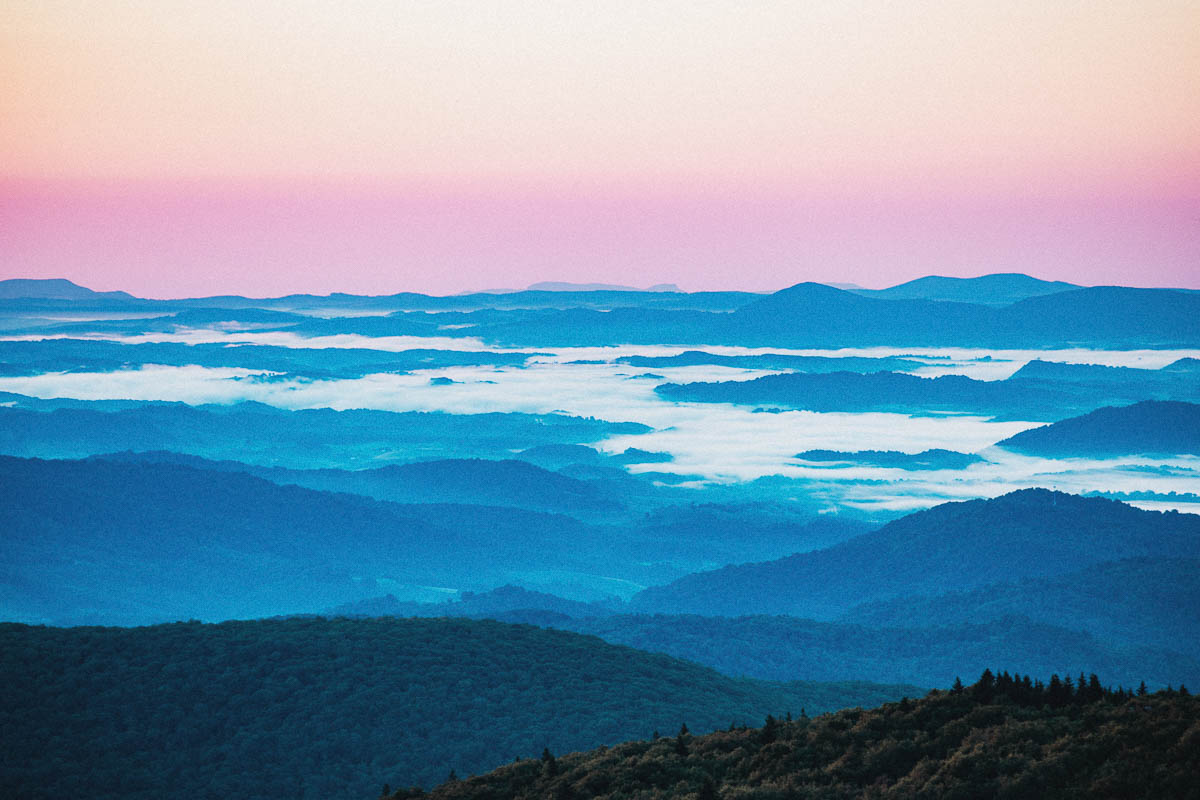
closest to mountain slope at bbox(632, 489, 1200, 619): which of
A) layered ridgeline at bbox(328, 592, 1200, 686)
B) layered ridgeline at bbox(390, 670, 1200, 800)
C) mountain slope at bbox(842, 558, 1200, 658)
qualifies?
mountain slope at bbox(842, 558, 1200, 658)

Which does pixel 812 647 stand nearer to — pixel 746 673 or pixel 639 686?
pixel 746 673

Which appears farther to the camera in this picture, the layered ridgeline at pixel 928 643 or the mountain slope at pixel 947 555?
the mountain slope at pixel 947 555

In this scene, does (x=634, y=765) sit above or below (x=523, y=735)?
above

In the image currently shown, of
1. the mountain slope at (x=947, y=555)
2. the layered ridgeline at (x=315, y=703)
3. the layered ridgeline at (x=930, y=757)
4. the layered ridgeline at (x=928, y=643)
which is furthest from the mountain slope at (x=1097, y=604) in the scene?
the layered ridgeline at (x=930, y=757)

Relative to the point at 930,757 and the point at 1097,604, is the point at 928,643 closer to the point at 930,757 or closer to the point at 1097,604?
the point at 1097,604

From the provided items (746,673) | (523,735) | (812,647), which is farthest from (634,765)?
(812,647)

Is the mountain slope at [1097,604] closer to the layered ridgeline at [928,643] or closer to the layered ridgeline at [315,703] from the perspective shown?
the layered ridgeline at [928,643]

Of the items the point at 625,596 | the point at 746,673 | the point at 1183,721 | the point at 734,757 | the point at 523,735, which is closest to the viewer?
the point at 1183,721
